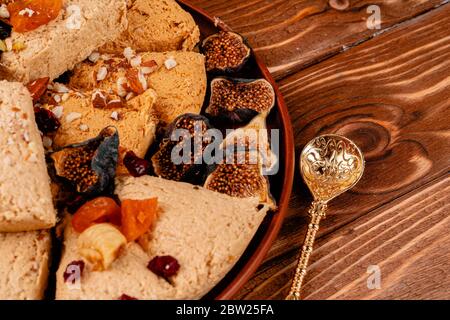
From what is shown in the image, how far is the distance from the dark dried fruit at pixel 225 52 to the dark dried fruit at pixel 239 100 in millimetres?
88

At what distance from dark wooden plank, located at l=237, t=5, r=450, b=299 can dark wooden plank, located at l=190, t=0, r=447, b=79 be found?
0.07 meters

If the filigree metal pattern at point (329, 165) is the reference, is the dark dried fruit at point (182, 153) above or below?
above

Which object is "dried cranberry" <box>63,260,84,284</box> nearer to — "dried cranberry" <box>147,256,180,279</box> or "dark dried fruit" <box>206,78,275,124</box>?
"dried cranberry" <box>147,256,180,279</box>

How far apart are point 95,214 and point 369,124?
1720 mm

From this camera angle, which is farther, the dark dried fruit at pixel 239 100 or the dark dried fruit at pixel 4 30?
the dark dried fruit at pixel 239 100

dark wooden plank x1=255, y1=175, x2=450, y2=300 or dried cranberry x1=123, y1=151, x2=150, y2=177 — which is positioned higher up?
dried cranberry x1=123, y1=151, x2=150, y2=177

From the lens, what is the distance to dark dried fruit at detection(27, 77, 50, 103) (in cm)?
297

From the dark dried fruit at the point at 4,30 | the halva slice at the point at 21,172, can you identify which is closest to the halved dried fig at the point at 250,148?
the halva slice at the point at 21,172

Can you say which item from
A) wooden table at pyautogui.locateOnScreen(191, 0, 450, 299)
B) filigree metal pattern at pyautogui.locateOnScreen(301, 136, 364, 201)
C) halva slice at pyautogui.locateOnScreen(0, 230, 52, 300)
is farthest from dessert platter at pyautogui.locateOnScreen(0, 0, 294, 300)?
wooden table at pyautogui.locateOnScreen(191, 0, 450, 299)

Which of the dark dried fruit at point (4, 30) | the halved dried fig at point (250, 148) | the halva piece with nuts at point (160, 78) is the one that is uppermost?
the dark dried fruit at point (4, 30)

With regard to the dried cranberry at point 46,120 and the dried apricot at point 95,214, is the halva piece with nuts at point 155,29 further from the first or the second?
the dried apricot at point 95,214

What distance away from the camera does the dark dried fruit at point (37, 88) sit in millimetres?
2967

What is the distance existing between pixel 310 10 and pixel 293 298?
1.94m
